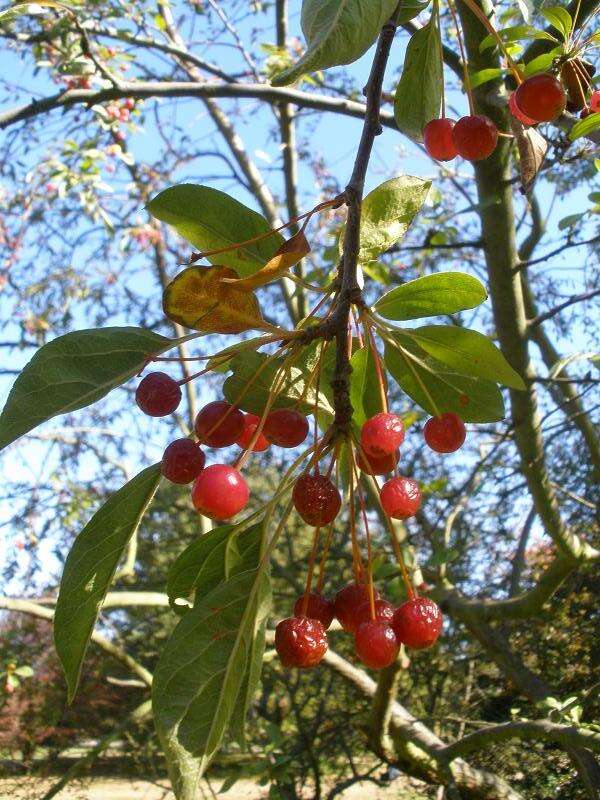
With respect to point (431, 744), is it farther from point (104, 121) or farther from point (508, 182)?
point (104, 121)

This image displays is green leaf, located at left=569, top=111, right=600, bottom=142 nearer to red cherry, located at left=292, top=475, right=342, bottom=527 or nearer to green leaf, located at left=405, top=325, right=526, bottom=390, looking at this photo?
green leaf, located at left=405, top=325, right=526, bottom=390

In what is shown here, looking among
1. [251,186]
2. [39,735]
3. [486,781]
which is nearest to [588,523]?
[486,781]

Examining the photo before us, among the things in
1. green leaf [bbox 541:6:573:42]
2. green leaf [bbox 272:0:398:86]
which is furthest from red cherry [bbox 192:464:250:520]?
green leaf [bbox 541:6:573:42]

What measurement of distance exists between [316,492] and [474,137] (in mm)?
559

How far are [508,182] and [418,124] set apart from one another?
1065mm

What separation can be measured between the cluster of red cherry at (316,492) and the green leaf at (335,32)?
0.41m

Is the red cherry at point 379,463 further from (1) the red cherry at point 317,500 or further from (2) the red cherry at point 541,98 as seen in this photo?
(2) the red cherry at point 541,98

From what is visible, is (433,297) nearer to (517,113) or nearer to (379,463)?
(379,463)

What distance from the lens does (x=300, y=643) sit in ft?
2.75

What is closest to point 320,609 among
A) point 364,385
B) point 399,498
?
point 399,498

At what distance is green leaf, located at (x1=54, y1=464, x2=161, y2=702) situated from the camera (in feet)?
2.59

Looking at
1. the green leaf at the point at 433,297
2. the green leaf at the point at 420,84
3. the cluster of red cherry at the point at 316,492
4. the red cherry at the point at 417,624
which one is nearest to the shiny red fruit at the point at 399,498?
the cluster of red cherry at the point at 316,492

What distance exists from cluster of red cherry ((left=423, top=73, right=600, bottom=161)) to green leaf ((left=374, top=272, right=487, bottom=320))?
24 cm

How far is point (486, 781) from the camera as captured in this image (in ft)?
10.3
